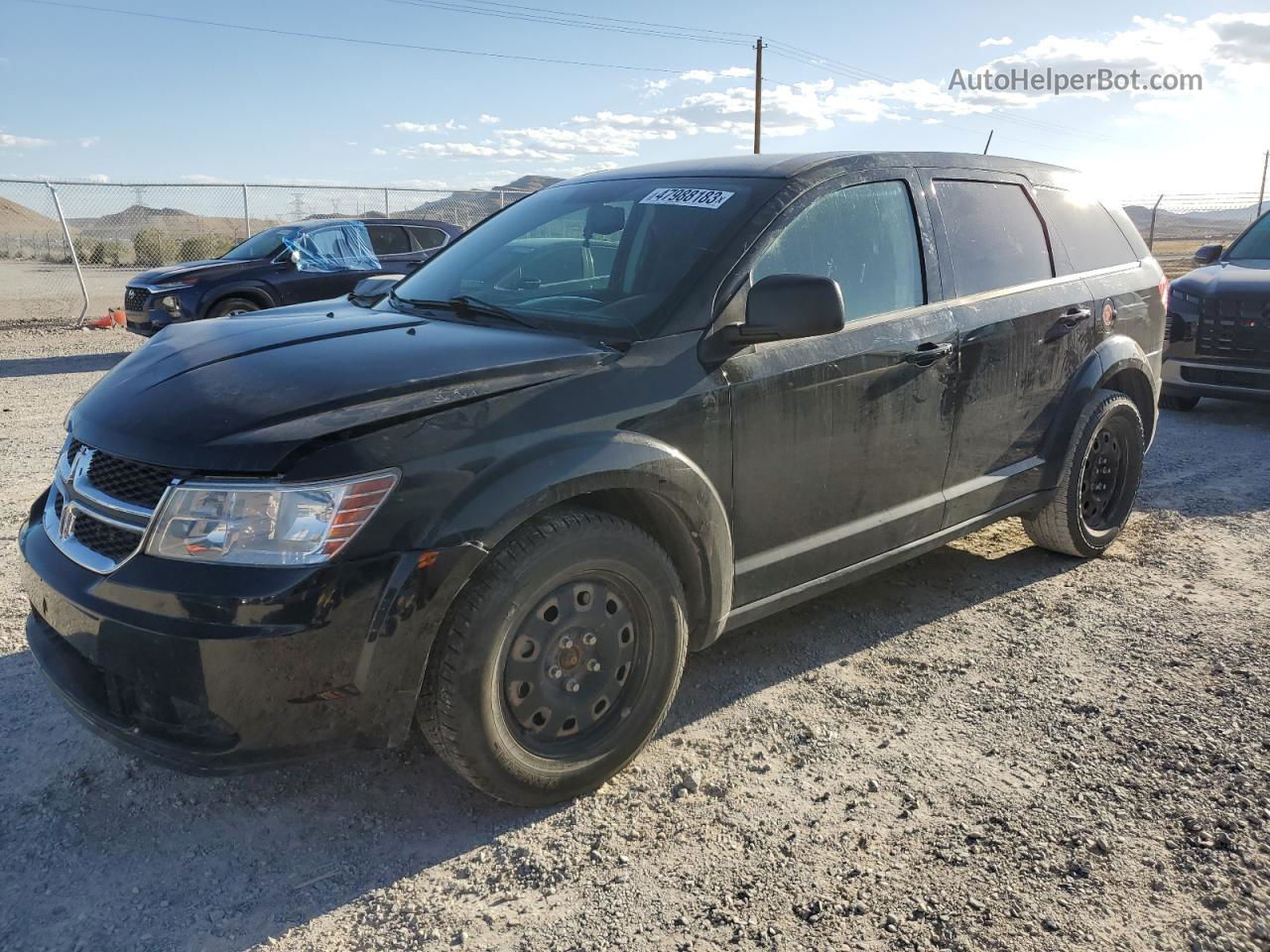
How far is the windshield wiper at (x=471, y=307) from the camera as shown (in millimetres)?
3286

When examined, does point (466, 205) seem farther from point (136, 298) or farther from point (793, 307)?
point (793, 307)

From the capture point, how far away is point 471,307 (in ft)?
11.3

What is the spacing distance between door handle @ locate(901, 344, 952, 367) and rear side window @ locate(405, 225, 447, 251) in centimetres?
1037

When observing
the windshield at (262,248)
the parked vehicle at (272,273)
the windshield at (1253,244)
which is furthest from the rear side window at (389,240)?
the windshield at (1253,244)

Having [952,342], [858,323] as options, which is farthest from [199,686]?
[952,342]

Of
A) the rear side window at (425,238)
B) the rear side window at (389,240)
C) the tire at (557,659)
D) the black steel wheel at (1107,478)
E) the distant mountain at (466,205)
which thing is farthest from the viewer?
the distant mountain at (466,205)

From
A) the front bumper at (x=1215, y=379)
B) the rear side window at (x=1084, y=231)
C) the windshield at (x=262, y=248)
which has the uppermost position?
the rear side window at (x=1084, y=231)

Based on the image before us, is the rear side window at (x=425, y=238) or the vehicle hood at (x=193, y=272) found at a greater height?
the rear side window at (x=425, y=238)

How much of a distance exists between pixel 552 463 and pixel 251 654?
88cm

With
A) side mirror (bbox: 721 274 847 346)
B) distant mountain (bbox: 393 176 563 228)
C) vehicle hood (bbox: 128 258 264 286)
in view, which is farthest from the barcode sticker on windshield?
distant mountain (bbox: 393 176 563 228)

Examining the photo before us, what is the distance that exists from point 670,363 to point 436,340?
2.36 ft

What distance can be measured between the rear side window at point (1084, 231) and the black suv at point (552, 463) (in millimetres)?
260

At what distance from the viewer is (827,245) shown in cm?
350

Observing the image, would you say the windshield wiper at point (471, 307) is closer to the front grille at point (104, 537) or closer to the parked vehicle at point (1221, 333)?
the front grille at point (104, 537)
